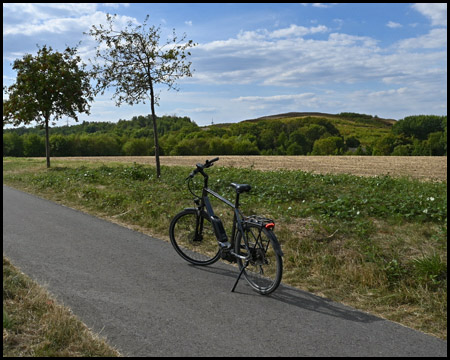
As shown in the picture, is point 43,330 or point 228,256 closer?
point 43,330

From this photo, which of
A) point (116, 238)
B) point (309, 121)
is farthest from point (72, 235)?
point (309, 121)

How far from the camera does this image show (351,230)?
712 centimetres

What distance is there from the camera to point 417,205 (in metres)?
8.41

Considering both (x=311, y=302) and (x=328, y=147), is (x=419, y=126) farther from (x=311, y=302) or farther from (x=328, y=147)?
(x=311, y=302)

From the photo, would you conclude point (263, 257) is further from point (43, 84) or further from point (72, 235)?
→ point (43, 84)

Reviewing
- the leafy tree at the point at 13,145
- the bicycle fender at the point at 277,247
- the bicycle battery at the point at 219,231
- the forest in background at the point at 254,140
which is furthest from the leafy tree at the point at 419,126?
the bicycle fender at the point at 277,247

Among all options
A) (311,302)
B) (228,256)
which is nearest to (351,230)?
(228,256)

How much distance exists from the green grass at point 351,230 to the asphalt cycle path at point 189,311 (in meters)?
0.45

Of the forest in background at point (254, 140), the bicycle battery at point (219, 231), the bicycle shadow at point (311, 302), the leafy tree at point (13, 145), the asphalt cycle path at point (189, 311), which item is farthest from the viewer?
the leafy tree at point (13, 145)

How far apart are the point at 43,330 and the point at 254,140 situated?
7138 centimetres

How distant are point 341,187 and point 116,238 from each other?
6.28 metres

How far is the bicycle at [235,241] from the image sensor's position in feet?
16.6

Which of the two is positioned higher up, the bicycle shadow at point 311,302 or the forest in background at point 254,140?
the forest in background at point 254,140

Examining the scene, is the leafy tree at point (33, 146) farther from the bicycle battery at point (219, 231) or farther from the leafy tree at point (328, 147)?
the bicycle battery at point (219, 231)
